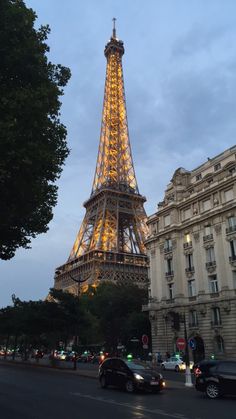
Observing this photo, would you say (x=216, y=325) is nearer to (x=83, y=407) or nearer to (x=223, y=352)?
(x=223, y=352)

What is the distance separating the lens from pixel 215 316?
49250mm

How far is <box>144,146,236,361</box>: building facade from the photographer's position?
48406 mm

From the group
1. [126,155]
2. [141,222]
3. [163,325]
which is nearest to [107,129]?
[126,155]

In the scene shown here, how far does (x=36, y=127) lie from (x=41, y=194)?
2.57 metres

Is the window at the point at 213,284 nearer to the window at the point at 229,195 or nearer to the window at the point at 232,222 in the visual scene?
the window at the point at 232,222

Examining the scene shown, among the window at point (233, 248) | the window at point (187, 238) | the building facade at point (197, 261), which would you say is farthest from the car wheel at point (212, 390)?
the window at point (187, 238)

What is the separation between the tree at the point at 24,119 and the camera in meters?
13.4

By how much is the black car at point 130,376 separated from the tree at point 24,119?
29.1 ft

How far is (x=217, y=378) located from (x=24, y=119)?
40.9 ft

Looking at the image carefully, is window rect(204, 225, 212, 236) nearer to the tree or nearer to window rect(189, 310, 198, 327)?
window rect(189, 310, 198, 327)

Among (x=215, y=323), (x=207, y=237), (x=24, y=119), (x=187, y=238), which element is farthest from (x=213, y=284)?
(x=24, y=119)

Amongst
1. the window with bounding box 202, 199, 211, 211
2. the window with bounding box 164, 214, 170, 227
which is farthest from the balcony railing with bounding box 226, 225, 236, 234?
the window with bounding box 164, 214, 170, 227

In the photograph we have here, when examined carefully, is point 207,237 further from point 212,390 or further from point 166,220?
point 212,390

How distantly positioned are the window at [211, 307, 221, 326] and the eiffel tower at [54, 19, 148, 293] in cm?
4142
